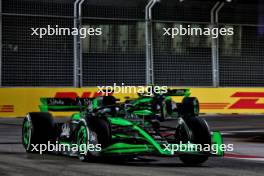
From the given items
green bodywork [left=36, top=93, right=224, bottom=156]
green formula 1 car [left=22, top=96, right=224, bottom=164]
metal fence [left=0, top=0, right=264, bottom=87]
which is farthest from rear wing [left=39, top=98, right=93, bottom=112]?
metal fence [left=0, top=0, right=264, bottom=87]

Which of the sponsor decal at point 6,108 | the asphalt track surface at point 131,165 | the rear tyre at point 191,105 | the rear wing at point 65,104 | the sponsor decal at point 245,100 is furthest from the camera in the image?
the sponsor decal at point 245,100

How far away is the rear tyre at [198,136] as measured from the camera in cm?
879

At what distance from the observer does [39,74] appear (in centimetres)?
2220

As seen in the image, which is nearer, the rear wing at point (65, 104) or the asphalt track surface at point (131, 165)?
the asphalt track surface at point (131, 165)

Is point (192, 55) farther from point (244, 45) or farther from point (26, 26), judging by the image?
point (26, 26)

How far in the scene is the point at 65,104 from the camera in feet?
34.9

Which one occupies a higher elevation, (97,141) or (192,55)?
(192,55)

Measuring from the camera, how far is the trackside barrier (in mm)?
21906

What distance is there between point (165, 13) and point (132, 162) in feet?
51.9

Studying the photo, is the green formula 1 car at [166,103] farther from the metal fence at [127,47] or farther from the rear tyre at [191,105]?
the metal fence at [127,47]

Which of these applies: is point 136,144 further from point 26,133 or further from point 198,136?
point 26,133

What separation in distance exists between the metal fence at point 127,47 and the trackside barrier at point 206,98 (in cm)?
30

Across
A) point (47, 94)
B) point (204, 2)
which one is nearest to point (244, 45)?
point (204, 2)

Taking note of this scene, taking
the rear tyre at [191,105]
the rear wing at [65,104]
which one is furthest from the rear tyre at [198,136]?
the rear tyre at [191,105]
